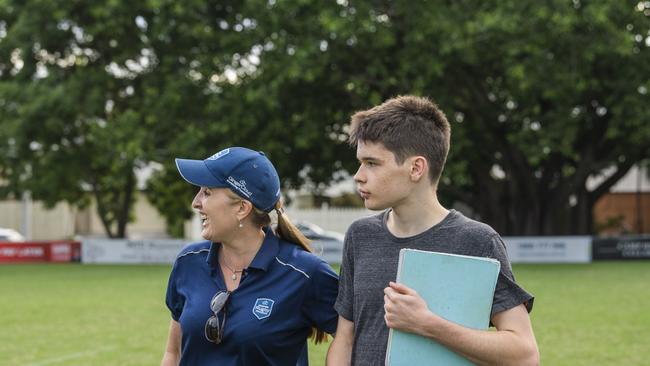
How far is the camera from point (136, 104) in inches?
1304

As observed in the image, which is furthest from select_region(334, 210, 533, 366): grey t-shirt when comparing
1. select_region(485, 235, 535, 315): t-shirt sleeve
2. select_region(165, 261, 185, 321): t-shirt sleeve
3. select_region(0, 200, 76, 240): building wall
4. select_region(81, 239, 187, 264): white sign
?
select_region(0, 200, 76, 240): building wall

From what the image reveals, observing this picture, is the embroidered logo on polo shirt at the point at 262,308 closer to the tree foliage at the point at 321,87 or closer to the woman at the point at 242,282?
the woman at the point at 242,282

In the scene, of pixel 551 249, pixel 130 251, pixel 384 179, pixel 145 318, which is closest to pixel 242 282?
pixel 384 179

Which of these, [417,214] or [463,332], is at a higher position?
[417,214]

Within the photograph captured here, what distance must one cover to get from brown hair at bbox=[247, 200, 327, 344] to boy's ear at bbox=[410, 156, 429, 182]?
838mm

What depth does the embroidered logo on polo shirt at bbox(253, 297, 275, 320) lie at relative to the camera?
3.83 meters

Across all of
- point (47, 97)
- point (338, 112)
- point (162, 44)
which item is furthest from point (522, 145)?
point (47, 97)

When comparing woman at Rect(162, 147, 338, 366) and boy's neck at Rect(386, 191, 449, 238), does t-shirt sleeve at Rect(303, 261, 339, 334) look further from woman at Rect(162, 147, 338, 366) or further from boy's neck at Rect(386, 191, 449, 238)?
boy's neck at Rect(386, 191, 449, 238)

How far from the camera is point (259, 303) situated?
3.85 meters

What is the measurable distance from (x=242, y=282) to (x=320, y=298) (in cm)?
31

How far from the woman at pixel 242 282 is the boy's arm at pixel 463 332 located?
766 mm

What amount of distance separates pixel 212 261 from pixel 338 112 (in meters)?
27.7

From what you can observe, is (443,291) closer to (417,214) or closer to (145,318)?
(417,214)

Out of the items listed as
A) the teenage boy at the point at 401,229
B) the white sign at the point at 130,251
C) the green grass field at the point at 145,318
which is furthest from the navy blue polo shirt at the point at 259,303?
the white sign at the point at 130,251
